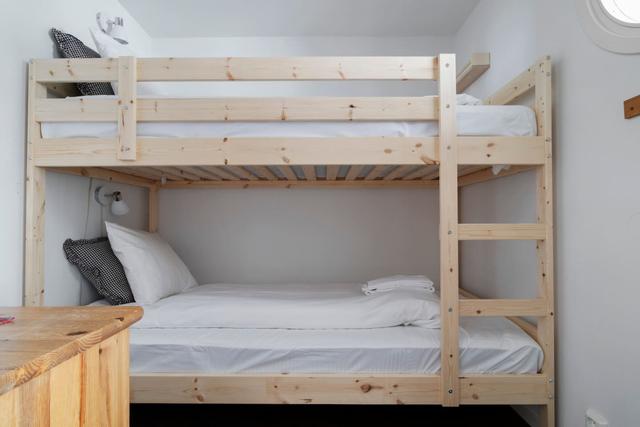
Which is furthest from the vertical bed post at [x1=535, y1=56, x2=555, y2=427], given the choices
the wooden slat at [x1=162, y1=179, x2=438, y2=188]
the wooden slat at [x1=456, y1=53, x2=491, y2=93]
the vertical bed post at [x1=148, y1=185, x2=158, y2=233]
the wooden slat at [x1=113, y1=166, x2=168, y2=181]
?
the vertical bed post at [x1=148, y1=185, x2=158, y2=233]

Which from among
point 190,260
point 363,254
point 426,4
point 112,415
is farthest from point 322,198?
point 112,415

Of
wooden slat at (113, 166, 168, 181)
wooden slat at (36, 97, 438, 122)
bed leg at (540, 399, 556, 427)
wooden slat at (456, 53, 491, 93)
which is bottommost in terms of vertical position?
bed leg at (540, 399, 556, 427)

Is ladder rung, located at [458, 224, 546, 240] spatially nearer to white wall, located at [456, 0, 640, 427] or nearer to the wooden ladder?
the wooden ladder

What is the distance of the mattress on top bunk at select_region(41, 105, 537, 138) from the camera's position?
164 cm

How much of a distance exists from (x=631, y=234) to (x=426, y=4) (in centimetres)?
194

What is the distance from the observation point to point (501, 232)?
1.64 meters

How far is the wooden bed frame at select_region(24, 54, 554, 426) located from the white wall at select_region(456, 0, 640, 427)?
0.23 ft

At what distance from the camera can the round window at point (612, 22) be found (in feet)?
4.28

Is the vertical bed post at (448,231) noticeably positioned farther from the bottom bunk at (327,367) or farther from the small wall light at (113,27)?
the small wall light at (113,27)

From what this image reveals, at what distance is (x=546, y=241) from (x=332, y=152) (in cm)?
99

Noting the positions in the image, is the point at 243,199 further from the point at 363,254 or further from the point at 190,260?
the point at 363,254

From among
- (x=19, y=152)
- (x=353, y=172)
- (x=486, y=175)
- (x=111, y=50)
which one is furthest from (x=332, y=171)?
(x=19, y=152)

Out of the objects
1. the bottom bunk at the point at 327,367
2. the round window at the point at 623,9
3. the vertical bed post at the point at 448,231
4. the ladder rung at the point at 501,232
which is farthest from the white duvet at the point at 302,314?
the round window at the point at 623,9

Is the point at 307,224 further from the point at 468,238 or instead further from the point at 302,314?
the point at 468,238
